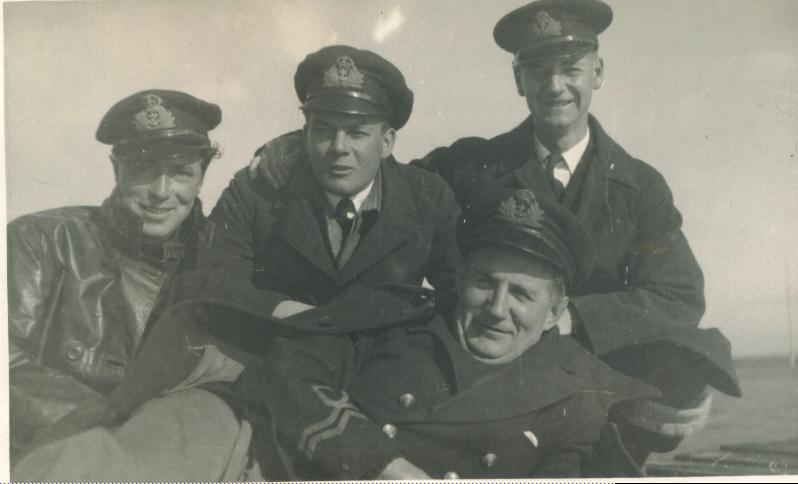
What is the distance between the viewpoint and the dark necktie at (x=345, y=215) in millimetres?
4293

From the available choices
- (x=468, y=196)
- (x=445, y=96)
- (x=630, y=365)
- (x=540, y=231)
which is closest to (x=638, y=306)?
(x=630, y=365)

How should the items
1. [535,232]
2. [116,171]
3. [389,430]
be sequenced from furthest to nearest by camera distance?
[116,171], [535,232], [389,430]

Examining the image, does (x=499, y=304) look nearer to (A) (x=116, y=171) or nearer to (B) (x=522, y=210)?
(B) (x=522, y=210)

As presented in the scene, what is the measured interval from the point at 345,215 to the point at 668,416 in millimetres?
1708

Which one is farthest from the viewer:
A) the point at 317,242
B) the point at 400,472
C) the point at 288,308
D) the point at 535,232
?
the point at 317,242

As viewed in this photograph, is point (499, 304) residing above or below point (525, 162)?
below

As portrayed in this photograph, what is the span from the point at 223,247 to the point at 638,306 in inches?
74.8

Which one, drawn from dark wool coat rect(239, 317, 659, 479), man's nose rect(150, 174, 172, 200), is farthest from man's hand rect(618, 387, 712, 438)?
man's nose rect(150, 174, 172, 200)

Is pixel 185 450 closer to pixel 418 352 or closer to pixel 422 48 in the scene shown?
pixel 418 352

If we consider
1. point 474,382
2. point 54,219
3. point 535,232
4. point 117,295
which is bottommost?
point 474,382

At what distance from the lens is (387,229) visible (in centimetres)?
427

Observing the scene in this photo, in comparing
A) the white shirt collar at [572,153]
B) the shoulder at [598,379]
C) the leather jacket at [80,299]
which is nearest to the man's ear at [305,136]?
the leather jacket at [80,299]

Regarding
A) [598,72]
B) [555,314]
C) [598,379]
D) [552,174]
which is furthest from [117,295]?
[598,72]

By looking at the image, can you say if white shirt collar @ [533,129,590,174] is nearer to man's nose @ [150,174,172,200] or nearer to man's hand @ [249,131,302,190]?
man's hand @ [249,131,302,190]
